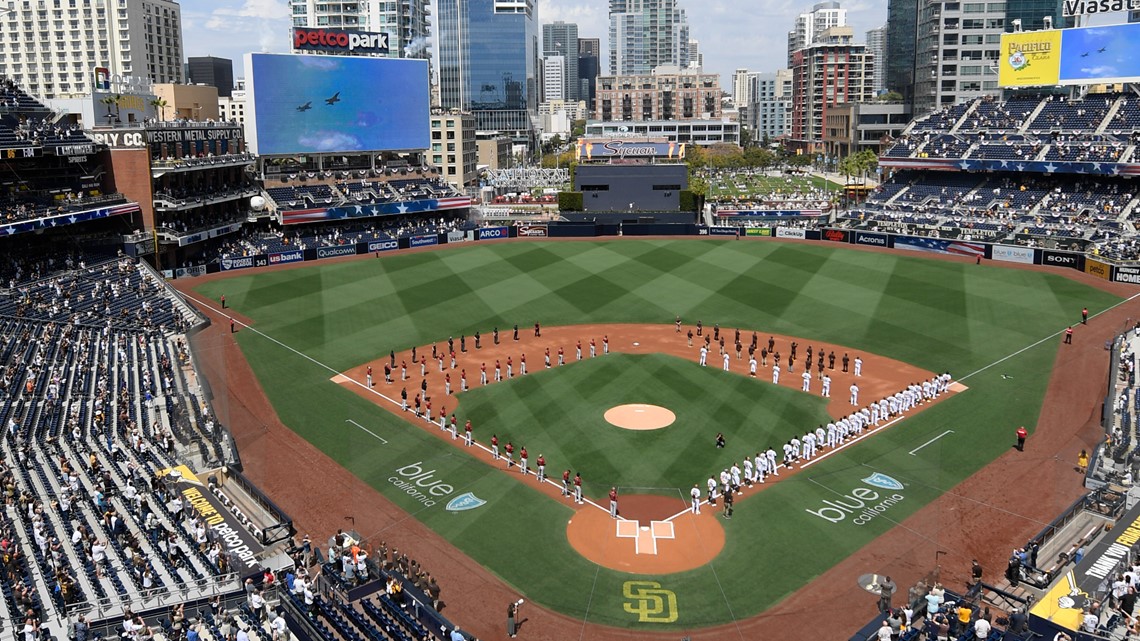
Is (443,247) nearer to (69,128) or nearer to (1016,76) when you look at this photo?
(69,128)

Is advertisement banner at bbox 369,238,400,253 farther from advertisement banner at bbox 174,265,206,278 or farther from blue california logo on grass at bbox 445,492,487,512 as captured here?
blue california logo on grass at bbox 445,492,487,512

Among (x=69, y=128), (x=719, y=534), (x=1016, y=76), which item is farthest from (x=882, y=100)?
(x=719, y=534)

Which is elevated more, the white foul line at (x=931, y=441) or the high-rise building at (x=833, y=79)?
the high-rise building at (x=833, y=79)

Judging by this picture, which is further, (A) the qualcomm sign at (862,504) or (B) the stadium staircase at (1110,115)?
(B) the stadium staircase at (1110,115)

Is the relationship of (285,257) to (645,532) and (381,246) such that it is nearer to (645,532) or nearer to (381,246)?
(381,246)

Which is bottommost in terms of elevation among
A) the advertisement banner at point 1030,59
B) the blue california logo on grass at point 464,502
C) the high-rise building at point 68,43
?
the blue california logo on grass at point 464,502

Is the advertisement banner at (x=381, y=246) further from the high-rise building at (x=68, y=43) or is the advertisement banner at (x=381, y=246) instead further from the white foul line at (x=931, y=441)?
the high-rise building at (x=68, y=43)

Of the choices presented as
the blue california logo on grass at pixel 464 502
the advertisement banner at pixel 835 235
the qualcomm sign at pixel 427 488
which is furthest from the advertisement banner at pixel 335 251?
the blue california logo on grass at pixel 464 502

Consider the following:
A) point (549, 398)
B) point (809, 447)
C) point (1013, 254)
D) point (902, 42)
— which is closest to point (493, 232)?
point (1013, 254)
